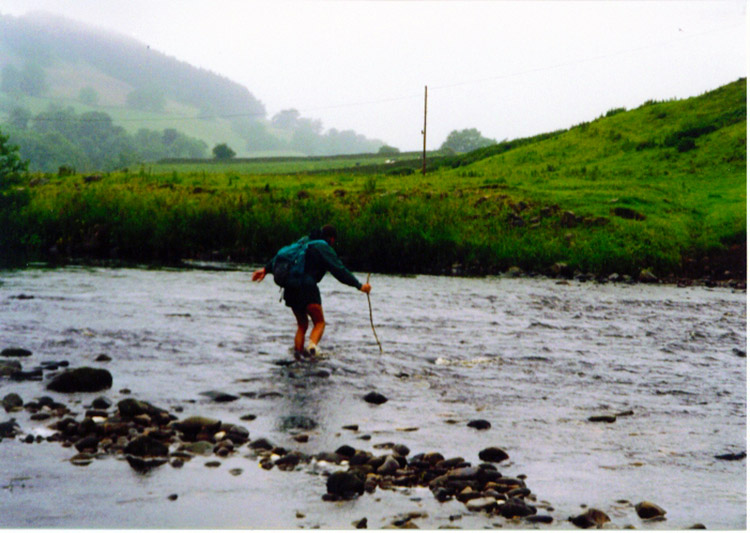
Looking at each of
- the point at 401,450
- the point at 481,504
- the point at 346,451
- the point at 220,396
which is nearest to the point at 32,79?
the point at 220,396

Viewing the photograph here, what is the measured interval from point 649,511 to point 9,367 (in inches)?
374

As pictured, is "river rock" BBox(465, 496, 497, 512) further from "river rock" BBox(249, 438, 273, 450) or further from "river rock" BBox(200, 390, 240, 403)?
"river rock" BBox(200, 390, 240, 403)

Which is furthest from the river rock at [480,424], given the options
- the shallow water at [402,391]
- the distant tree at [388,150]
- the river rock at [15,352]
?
the distant tree at [388,150]

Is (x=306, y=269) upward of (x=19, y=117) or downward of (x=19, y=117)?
downward

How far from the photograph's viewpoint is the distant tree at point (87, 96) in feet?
381

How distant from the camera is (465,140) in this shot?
6029 inches

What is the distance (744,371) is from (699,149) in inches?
1511

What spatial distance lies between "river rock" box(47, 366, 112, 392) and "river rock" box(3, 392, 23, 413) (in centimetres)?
98

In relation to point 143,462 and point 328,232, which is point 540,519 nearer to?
point 143,462

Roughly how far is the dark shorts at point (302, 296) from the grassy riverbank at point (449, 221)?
19122 millimetres

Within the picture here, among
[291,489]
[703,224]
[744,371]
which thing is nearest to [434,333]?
[744,371]

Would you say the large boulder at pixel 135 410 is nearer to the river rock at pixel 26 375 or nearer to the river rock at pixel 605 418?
the river rock at pixel 26 375

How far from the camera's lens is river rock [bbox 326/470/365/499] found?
25.9 feet

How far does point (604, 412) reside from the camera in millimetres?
12039
